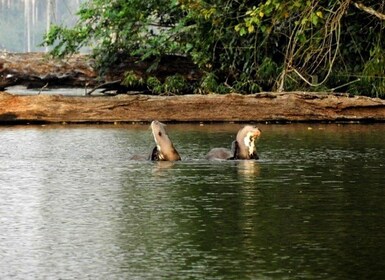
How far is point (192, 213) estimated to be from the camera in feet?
41.3

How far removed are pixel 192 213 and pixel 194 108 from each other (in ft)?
50.1

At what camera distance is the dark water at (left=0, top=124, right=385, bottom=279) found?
9641 mm

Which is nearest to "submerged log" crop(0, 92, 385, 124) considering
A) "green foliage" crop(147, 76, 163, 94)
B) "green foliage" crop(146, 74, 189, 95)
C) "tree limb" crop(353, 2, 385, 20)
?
"tree limb" crop(353, 2, 385, 20)

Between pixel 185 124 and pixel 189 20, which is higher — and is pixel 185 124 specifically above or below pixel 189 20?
below

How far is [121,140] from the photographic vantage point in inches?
894

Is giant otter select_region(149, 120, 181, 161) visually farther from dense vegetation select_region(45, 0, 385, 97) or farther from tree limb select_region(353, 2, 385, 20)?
tree limb select_region(353, 2, 385, 20)

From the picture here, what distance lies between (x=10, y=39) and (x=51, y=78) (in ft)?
283

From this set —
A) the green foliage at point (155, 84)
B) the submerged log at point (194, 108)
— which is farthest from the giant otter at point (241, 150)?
the green foliage at point (155, 84)

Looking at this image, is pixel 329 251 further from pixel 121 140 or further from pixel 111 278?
pixel 121 140

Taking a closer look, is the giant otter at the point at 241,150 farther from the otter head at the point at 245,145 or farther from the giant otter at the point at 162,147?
the giant otter at the point at 162,147

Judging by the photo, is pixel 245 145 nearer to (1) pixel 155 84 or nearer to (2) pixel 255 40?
(2) pixel 255 40

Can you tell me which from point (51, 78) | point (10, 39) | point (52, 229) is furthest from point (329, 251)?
point (10, 39)

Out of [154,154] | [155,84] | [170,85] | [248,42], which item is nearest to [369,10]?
[248,42]

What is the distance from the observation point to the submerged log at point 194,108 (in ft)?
89.0
